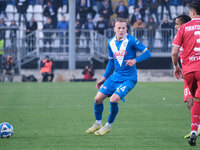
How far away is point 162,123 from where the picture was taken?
8594 millimetres

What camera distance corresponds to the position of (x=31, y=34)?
2342 cm

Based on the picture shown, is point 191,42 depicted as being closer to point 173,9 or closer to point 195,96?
point 195,96

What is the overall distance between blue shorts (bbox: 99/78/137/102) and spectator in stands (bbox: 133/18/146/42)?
16632 mm

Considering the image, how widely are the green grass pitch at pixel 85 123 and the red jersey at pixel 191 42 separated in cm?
110

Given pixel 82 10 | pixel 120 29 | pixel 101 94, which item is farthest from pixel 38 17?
pixel 101 94

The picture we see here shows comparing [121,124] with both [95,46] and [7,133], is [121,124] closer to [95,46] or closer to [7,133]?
[7,133]

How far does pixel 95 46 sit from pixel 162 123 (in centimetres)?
1553

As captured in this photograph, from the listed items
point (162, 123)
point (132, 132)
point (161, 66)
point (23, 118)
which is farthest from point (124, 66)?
point (161, 66)

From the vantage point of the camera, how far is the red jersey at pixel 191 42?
6.02 metres

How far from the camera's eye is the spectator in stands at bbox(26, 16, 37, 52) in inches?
923

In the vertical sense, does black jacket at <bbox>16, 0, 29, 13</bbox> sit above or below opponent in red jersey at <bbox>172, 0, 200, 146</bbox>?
above

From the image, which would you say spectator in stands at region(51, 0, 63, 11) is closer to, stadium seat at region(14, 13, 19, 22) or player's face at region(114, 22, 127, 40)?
stadium seat at region(14, 13, 19, 22)

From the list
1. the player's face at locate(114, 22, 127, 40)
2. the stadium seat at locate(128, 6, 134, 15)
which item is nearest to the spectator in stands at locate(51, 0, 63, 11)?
the stadium seat at locate(128, 6, 134, 15)

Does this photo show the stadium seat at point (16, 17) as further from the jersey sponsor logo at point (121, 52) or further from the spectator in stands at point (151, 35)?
the jersey sponsor logo at point (121, 52)
